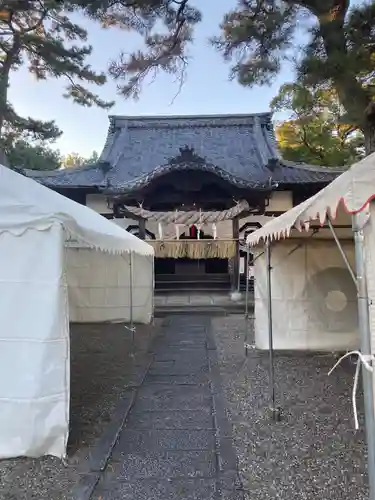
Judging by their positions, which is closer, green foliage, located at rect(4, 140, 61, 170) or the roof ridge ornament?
the roof ridge ornament

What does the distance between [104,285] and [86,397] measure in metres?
4.12

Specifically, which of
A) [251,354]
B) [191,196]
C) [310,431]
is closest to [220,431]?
[310,431]

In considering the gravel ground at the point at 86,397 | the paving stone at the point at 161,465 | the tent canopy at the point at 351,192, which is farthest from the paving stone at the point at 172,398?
the tent canopy at the point at 351,192

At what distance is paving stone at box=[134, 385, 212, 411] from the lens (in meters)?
3.92

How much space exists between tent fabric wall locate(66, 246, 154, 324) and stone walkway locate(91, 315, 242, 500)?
2959mm

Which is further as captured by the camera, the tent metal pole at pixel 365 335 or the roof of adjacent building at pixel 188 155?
the roof of adjacent building at pixel 188 155

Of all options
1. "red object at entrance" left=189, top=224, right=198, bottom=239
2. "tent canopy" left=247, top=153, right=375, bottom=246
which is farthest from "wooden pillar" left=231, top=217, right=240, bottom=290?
"tent canopy" left=247, top=153, right=375, bottom=246

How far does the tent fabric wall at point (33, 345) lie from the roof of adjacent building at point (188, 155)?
729cm

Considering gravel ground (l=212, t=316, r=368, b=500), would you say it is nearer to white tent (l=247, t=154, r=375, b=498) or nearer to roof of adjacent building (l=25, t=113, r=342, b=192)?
white tent (l=247, t=154, r=375, b=498)

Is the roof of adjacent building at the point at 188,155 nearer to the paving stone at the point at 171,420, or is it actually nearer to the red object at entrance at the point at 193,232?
the red object at entrance at the point at 193,232

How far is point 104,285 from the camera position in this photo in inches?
321

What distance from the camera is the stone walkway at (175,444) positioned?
2453 mm

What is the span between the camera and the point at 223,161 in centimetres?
1203

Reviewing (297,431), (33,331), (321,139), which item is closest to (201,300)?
(297,431)
